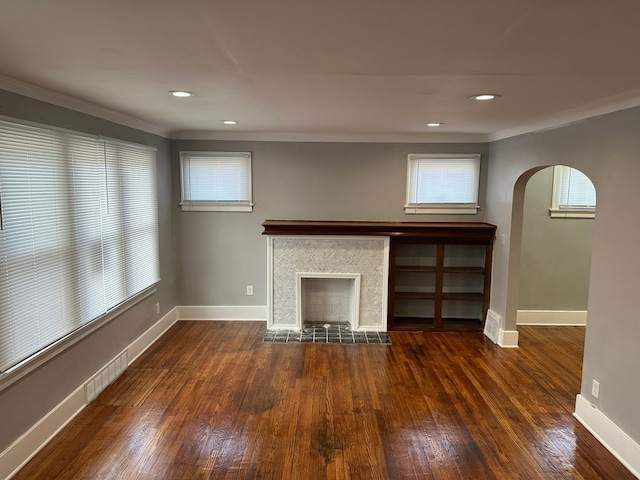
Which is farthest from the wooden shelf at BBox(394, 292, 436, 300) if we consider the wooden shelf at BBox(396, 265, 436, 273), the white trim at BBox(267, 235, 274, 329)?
Result: the white trim at BBox(267, 235, 274, 329)

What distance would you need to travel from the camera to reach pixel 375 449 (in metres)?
2.73

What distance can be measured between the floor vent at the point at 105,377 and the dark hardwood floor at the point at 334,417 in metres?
0.07

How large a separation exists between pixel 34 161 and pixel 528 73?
2945 millimetres

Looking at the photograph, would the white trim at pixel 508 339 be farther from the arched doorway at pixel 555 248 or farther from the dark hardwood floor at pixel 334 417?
the arched doorway at pixel 555 248

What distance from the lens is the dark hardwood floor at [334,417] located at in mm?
2541

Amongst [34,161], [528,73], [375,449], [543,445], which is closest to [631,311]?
[543,445]

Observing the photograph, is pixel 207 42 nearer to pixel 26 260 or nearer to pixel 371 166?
pixel 26 260

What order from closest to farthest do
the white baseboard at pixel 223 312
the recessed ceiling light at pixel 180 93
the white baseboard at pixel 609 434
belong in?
the white baseboard at pixel 609 434 < the recessed ceiling light at pixel 180 93 < the white baseboard at pixel 223 312

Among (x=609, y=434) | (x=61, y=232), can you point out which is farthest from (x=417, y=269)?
(x=61, y=232)

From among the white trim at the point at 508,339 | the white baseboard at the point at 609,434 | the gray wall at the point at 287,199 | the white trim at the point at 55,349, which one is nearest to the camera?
the white trim at the point at 55,349

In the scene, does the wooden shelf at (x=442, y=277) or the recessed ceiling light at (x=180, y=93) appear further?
the wooden shelf at (x=442, y=277)

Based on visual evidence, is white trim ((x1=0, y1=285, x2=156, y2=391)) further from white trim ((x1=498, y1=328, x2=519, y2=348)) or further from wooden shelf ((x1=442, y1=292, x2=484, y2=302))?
white trim ((x1=498, y1=328, x2=519, y2=348))

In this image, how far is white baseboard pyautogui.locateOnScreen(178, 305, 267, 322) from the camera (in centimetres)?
535

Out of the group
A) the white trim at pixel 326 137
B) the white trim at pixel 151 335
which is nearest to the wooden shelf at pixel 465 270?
the white trim at pixel 326 137
